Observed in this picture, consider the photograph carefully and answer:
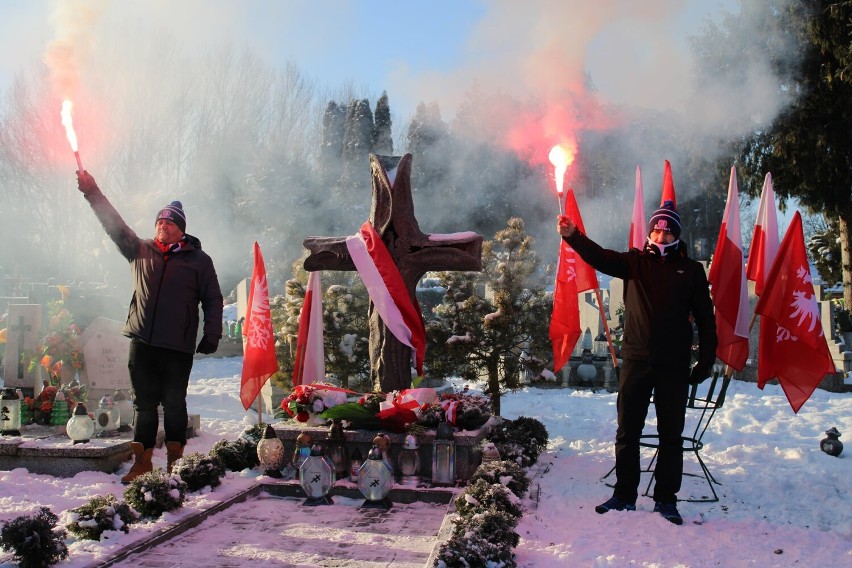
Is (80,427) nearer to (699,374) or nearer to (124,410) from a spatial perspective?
(124,410)

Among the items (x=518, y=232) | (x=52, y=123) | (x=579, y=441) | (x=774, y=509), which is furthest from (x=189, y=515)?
(x=52, y=123)

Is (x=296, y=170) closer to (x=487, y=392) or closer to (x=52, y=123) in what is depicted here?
(x=52, y=123)

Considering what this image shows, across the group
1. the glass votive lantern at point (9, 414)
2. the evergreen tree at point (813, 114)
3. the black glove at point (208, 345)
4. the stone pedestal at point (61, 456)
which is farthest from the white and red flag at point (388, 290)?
the evergreen tree at point (813, 114)

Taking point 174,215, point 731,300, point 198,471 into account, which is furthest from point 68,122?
point 731,300

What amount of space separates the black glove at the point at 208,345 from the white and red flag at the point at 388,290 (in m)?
1.51

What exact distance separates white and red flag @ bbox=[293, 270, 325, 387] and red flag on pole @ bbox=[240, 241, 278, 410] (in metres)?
0.33

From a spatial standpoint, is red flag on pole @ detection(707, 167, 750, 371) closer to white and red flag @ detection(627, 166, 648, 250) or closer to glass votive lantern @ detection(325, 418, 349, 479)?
white and red flag @ detection(627, 166, 648, 250)

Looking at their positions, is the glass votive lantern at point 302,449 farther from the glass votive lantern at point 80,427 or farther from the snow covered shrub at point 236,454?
the glass votive lantern at point 80,427

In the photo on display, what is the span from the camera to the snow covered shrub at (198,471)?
5051 millimetres

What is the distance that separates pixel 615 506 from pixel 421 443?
150cm

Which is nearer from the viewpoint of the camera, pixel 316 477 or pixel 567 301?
pixel 316 477

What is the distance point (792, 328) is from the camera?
560 cm

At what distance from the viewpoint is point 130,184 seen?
30844mm

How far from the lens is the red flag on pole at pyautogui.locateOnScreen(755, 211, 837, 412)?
18.3ft
